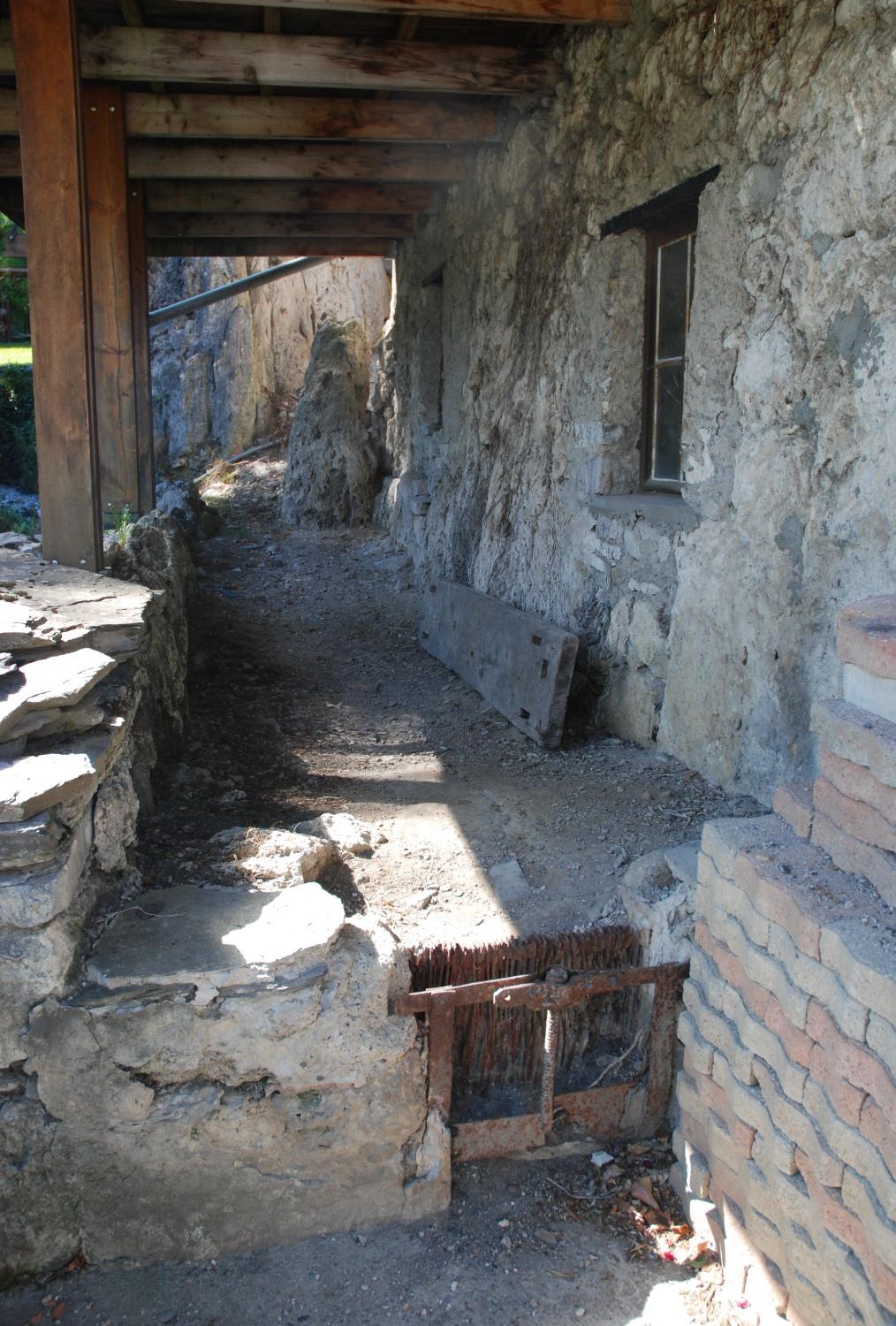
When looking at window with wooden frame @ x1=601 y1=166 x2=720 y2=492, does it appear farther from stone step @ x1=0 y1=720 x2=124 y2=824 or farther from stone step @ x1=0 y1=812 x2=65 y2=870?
stone step @ x1=0 y1=812 x2=65 y2=870

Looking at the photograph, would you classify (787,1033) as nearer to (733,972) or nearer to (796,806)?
(733,972)

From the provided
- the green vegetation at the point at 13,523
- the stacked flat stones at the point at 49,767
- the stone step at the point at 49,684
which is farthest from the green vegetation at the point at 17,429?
the stone step at the point at 49,684

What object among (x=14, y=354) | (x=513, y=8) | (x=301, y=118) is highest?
(x=14, y=354)

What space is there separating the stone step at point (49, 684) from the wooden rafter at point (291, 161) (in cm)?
492

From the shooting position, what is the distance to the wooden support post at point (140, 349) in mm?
6004

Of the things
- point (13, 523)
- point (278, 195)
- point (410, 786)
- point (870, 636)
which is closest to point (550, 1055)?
point (870, 636)

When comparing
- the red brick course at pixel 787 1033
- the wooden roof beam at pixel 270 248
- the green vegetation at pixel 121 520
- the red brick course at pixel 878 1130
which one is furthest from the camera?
the wooden roof beam at pixel 270 248

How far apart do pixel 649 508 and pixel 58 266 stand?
8.19 ft

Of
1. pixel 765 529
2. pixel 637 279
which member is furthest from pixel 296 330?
pixel 765 529

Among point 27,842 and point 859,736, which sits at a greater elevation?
point 859,736

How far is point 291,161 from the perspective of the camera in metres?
6.66

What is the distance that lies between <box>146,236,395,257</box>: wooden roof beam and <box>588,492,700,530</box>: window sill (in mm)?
6160

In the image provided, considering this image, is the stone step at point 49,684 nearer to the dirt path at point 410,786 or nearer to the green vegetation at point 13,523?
the dirt path at point 410,786

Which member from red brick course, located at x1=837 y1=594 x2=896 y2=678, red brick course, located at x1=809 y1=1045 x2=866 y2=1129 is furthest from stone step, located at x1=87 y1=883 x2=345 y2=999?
red brick course, located at x1=837 y1=594 x2=896 y2=678
